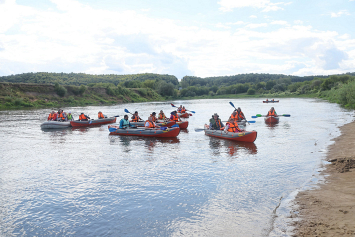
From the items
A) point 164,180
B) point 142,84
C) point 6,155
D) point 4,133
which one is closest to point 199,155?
point 164,180

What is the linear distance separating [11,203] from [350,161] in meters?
10.9

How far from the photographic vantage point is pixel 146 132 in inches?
746

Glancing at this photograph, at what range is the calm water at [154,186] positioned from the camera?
6770 millimetres

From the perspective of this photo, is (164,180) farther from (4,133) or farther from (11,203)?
(4,133)

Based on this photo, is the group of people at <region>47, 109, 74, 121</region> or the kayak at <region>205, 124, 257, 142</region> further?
the group of people at <region>47, 109, 74, 121</region>

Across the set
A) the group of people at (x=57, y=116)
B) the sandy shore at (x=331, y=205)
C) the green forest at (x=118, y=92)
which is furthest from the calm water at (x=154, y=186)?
the green forest at (x=118, y=92)

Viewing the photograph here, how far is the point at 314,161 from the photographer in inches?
453

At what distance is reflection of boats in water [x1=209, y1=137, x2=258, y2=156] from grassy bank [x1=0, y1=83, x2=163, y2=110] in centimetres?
4153

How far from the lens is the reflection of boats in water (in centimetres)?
1448

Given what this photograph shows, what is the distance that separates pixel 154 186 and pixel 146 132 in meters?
9.67

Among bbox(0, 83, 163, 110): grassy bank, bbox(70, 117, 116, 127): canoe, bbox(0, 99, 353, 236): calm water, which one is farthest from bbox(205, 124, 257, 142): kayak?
bbox(0, 83, 163, 110): grassy bank

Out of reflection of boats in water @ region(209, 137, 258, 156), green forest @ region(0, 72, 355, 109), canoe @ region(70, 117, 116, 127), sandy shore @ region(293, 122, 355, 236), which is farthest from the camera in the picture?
green forest @ region(0, 72, 355, 109)

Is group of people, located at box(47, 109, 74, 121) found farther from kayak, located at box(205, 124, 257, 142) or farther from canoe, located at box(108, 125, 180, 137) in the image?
Result: kayak, located at box(205, 124, 257, 142)

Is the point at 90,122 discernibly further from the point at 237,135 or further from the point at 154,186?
the point at 154,186
